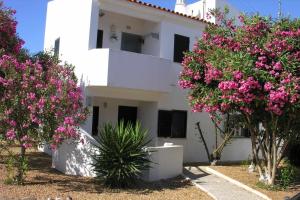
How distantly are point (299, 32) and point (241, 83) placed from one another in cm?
267

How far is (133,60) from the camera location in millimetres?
16984

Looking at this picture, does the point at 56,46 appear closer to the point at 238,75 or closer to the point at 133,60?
the point at 133,60

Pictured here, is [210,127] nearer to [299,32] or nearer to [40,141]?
[299,32]

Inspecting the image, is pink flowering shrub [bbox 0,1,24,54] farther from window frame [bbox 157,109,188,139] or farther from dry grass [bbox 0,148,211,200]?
window frame [bbox 157,109,188,139]

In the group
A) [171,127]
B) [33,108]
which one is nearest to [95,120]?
[171,127]

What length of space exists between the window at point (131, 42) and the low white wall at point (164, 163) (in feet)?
20.6

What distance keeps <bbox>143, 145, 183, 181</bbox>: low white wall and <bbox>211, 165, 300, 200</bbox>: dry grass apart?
2.04 meters

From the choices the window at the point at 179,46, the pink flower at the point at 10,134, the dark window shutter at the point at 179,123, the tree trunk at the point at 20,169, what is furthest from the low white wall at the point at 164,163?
the window at the point at 179,46

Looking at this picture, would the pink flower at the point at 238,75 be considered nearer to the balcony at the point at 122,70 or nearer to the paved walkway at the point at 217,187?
the paved walkway at the point at 217,187

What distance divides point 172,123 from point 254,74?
285 inches

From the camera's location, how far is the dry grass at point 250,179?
544 inches

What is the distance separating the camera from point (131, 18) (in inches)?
774

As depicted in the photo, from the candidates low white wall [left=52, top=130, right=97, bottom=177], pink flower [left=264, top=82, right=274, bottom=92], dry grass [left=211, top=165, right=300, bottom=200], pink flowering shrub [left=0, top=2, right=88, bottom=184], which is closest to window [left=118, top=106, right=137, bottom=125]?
low white wall [left=52, top=130, right=97, bottom=177]

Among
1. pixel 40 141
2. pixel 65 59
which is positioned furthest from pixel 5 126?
pixel 65 59
